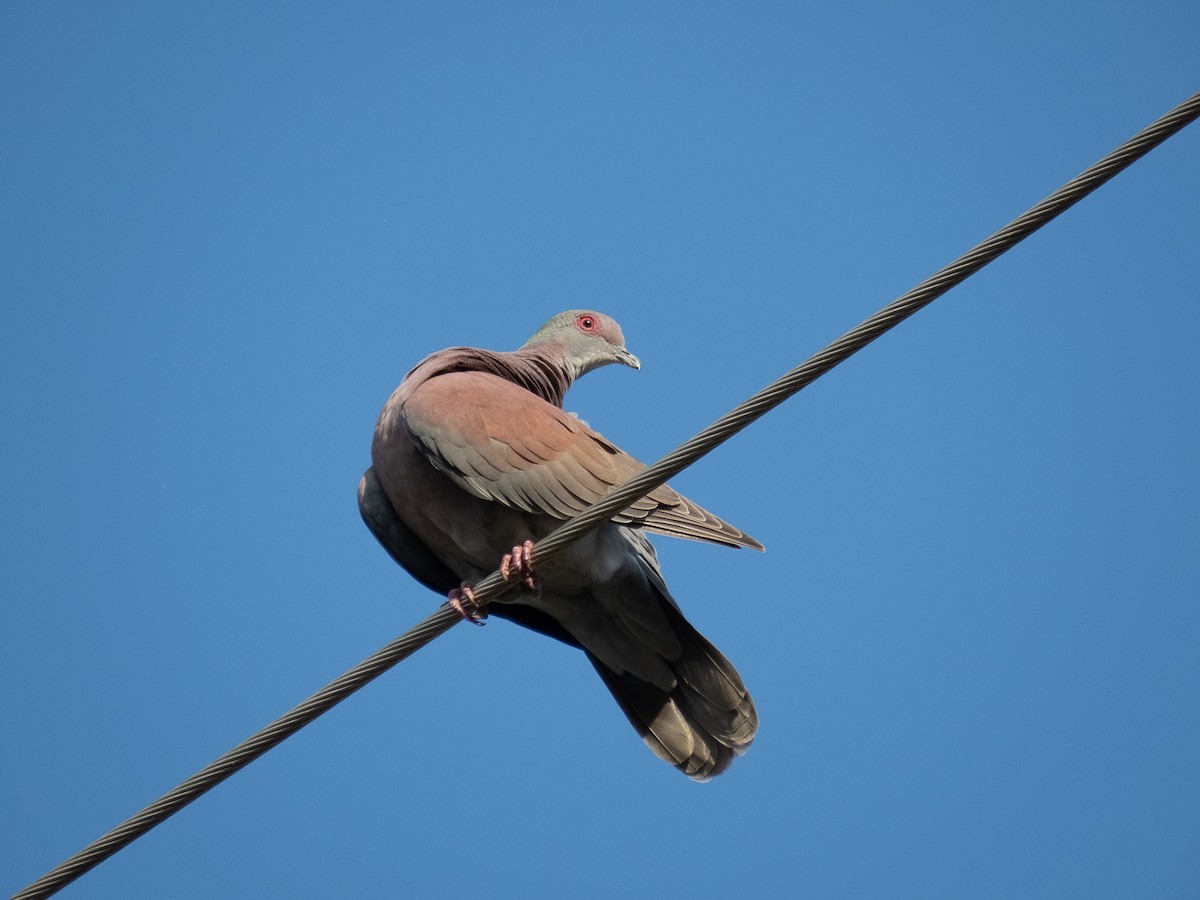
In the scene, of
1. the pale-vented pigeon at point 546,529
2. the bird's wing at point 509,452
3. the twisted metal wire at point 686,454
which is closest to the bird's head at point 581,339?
the pale-vented pigeon at point 546,529

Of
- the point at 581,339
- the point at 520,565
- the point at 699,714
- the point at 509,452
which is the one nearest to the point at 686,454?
the point at 520,565

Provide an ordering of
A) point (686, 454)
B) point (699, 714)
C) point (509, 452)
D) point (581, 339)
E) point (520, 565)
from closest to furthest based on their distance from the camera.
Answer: point (686, 454)
point (520, 565)
point (509, 452)
point (699, 714)
point (581, 339)

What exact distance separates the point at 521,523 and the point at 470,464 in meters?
0.31

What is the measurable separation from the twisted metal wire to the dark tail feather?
5.33ft

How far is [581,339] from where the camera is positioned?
588 cm

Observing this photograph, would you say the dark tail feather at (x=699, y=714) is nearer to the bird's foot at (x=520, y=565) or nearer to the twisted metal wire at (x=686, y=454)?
the bird's foot at (x=520, y=565)

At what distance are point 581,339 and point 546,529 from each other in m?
1.52

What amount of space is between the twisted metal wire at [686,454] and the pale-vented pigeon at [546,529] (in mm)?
828

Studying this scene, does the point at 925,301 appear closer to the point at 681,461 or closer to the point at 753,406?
the point at 753,406

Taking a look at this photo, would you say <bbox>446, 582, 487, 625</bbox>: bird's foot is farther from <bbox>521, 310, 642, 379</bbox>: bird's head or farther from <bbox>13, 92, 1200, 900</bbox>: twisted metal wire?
<bbox>521, 310, 642, 379</bbox>: bird's head

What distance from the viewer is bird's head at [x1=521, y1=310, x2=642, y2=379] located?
583cm

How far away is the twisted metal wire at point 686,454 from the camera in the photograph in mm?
2973

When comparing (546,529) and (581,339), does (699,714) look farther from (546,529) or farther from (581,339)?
(581,339)

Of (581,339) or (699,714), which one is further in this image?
(581,339)
